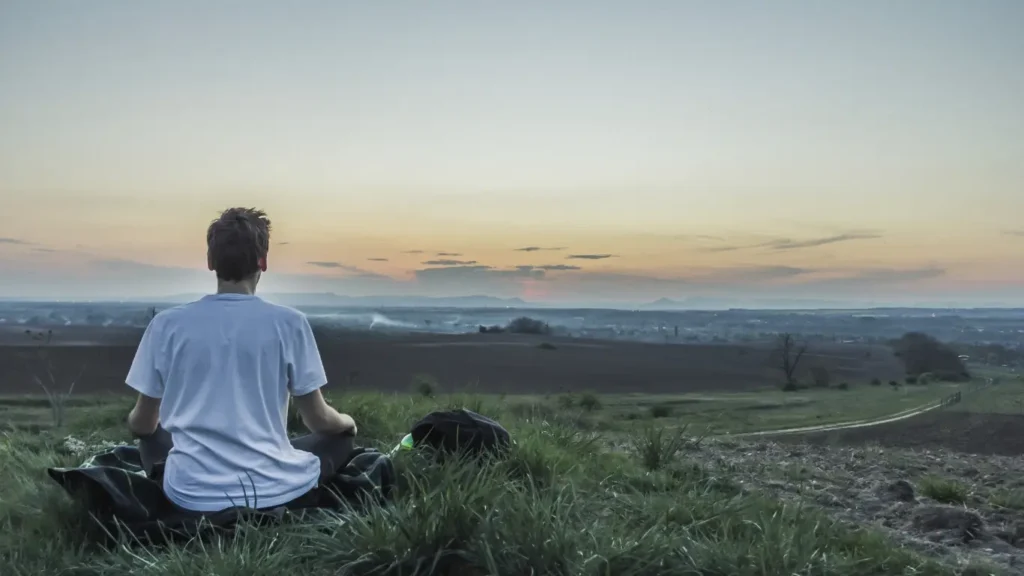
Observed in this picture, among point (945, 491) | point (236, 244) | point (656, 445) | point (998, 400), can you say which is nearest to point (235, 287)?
point (236, 244)

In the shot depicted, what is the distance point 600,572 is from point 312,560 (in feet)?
3.83

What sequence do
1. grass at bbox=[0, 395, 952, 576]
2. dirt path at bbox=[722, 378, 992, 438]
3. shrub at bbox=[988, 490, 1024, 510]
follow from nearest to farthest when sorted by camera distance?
grass at bbox=[0, 395, 952, 576], shrub at bbox=[988, 490, 1024, 510], dirt path at bbox=[722, 378, 992, 438]

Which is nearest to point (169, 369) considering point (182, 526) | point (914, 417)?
point (182, 526)

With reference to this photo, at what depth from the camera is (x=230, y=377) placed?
3.49m

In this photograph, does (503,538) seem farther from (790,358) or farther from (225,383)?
(790,358)

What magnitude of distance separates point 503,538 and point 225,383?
134cm

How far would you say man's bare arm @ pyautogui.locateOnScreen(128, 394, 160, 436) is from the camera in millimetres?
3681

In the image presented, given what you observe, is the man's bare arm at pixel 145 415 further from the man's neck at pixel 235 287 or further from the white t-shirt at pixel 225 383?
the man's neck at pixel 235 287

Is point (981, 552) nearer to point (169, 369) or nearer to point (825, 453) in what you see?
point (825, 453)

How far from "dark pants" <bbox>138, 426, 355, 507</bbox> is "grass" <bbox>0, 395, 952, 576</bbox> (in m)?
0.37

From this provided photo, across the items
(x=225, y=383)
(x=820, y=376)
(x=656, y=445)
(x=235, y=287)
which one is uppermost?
(x=235, y=287)

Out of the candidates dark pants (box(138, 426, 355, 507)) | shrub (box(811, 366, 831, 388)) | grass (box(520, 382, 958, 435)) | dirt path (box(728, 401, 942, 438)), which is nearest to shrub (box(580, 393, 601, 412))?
grass (box(520, 382, 958, 435))

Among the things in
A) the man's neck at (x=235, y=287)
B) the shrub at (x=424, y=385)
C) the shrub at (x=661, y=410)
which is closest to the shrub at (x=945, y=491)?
the shrub at (x=661, y=410)

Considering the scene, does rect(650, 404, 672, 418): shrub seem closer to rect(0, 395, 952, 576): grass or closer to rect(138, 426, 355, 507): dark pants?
rect(0, 395, 952, 576): grass
